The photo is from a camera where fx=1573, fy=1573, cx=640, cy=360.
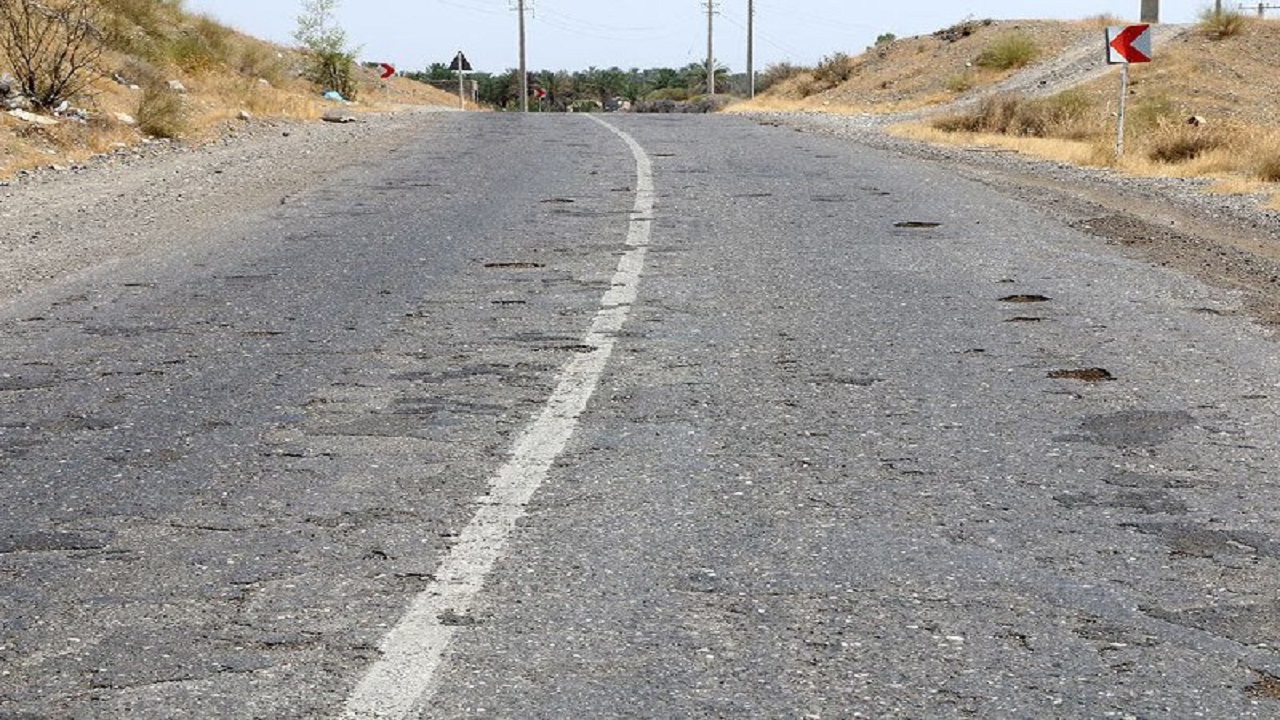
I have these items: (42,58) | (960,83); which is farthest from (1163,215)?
(960,83)

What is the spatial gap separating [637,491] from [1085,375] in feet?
8.50

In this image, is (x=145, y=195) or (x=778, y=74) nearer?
(x=145, y=195)

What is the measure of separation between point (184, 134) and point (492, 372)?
53.1ft

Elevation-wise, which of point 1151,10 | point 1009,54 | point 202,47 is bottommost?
point 202,47

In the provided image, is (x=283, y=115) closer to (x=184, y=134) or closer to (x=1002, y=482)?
(x=184, y=134)

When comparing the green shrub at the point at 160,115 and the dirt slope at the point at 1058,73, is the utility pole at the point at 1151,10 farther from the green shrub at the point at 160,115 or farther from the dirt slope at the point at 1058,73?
the green shrub at the point at 160,115

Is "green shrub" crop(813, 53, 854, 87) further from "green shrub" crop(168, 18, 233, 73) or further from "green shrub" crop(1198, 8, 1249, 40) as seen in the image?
"green shrub" crop(168, 18, 233, 73)

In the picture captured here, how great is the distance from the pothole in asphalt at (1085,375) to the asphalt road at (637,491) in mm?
27

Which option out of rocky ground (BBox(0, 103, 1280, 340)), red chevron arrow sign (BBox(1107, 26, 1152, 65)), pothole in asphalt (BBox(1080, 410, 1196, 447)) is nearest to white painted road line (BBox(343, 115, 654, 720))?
pothole in asphalt (BBox(1080, 410, 1196, 447))

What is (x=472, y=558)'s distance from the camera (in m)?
4.17

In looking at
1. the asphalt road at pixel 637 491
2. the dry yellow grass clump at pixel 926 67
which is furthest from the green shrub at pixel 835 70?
the asphalt road at pixel 637 491

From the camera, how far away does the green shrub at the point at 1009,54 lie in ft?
153

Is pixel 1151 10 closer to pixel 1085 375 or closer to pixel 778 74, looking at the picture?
pixel 778 74

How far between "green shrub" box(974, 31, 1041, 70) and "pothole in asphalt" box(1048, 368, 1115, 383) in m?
41.5
